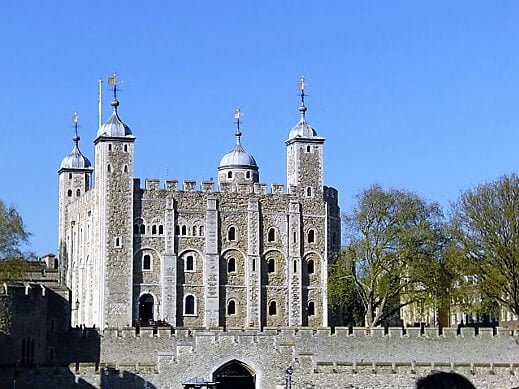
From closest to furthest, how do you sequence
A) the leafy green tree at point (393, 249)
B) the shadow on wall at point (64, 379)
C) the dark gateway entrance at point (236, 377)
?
the shadow on wall at point (64, 379) < the dark gateway entrance at point (236, 377) < the leafy green tree at point (393, 249)

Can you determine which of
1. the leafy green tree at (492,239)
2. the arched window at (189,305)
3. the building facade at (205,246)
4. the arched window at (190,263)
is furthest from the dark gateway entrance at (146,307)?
the leafy green tree at (492,239)

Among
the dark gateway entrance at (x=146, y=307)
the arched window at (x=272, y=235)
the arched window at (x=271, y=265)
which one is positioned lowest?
the dark gateway entrance at (x=146, y=307)

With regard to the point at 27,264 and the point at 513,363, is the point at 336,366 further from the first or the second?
the point at 27,264

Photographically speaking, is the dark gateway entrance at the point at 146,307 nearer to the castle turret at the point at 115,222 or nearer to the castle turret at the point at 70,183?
the castle turret at the point at 115,222

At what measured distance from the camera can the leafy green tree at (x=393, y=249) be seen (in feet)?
268

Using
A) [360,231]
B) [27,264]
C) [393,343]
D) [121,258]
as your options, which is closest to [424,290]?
[360,231]

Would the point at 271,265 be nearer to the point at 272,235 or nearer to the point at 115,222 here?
the point at 272,235

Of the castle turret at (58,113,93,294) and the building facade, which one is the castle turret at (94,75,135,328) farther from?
the castle turret at (58,113,93,294)

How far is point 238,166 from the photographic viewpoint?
318ft

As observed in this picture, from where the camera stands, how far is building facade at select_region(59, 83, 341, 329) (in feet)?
279

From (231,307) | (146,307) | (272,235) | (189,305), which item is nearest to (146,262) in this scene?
(146,307)

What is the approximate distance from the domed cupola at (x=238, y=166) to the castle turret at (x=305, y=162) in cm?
611

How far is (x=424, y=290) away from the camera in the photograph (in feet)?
267

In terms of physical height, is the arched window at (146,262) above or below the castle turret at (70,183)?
below
